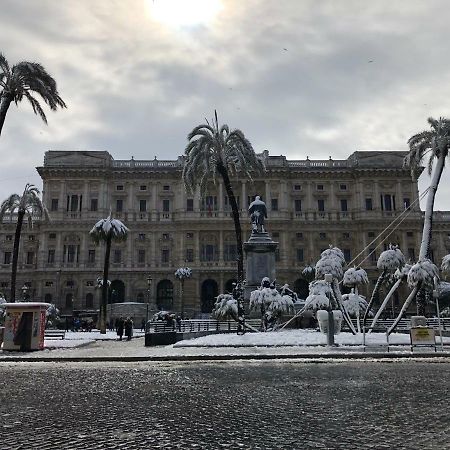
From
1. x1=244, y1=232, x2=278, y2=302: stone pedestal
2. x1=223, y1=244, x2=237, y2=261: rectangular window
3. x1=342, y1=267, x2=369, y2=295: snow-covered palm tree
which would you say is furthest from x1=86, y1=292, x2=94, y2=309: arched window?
x1=342, y1=267, x2=369, y2=295: snow-covered palm tree

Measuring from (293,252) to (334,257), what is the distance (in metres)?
40.8

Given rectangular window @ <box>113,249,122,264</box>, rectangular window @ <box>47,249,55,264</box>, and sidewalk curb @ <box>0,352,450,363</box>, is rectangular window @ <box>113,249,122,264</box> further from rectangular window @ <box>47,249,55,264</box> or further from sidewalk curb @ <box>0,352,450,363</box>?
sidewalk curb @ <box>0,352,450,363</box>

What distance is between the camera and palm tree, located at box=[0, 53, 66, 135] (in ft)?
→ 75.7

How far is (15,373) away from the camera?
12602mm

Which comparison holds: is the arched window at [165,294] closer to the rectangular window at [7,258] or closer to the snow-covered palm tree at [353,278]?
the rectangular window at [7,258]

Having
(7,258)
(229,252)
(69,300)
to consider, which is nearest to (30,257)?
(7,258)

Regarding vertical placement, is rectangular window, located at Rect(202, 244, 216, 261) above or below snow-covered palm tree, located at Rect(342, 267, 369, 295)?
above

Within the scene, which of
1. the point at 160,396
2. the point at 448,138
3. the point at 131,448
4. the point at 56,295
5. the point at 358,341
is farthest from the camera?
the point at 56,295

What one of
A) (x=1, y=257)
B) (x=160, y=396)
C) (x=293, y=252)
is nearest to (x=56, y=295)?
(x=1, y=257)

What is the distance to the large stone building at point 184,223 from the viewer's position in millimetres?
61812

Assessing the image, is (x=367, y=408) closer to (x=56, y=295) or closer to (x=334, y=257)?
(x=334, y=257)

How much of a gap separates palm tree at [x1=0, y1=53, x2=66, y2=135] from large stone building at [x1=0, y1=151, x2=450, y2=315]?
131ft

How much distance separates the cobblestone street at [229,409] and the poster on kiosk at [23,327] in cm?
852

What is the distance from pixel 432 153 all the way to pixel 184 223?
123 ft
